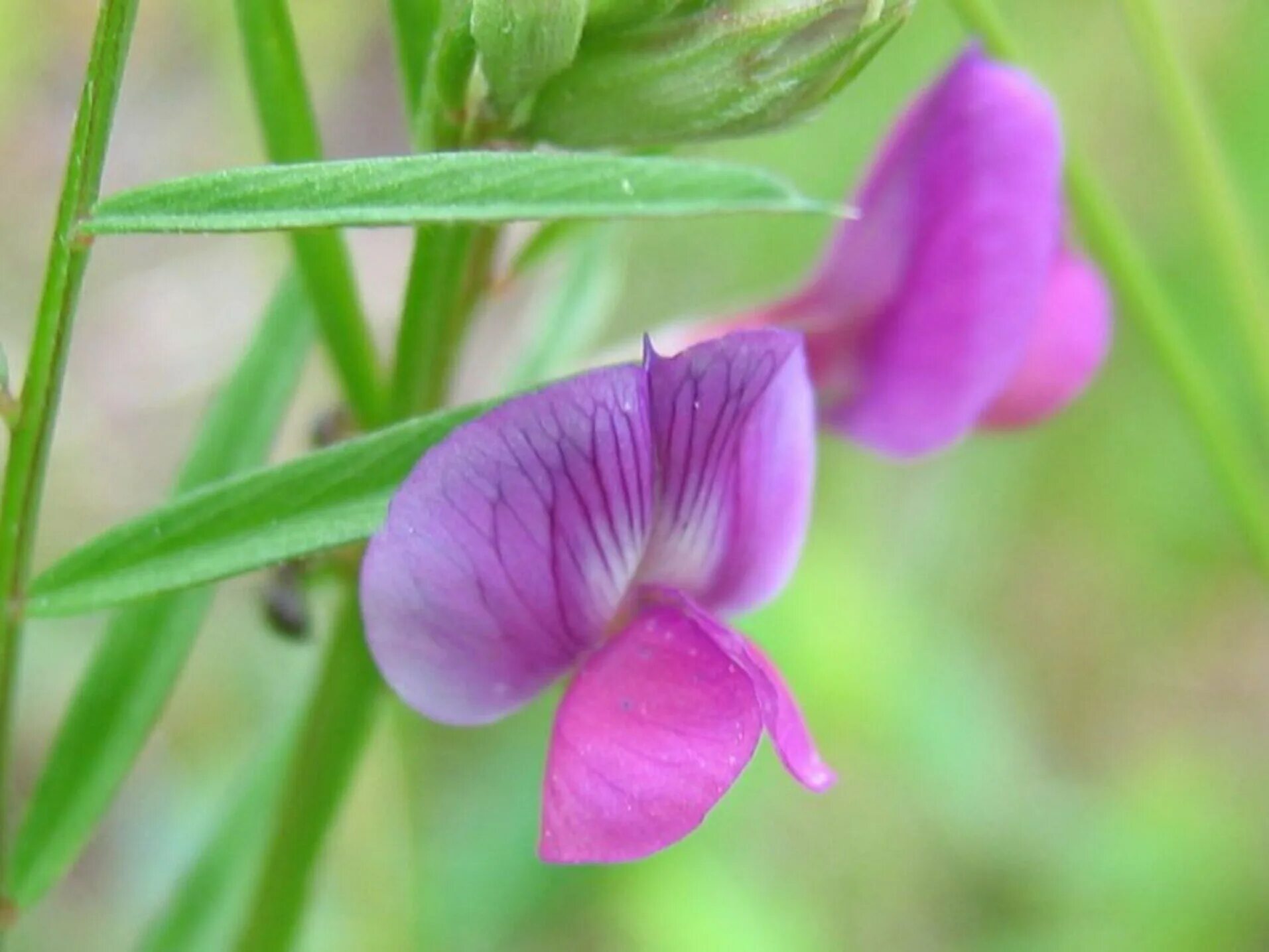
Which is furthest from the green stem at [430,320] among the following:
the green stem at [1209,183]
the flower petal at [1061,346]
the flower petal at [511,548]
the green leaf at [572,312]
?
the green stem at [1209,183]

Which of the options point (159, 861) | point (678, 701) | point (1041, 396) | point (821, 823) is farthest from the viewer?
point (821, 823)

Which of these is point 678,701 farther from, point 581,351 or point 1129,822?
point 1129,822

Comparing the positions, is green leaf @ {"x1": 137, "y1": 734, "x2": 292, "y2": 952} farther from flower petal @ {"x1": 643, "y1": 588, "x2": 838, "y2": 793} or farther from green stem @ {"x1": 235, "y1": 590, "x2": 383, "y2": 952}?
flower petal @ {"x1": 643, "y1": 588, "x2": 838, "y2": 793}

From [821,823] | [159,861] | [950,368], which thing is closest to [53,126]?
[159,861]

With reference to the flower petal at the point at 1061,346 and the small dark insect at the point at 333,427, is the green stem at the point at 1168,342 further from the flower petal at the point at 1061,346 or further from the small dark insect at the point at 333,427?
the small dark insect at the point at 333,427

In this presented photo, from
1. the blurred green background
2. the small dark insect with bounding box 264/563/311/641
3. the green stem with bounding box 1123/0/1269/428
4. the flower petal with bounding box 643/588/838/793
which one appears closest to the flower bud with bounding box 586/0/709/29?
the flower petal with bounding box 643/588/838/793
